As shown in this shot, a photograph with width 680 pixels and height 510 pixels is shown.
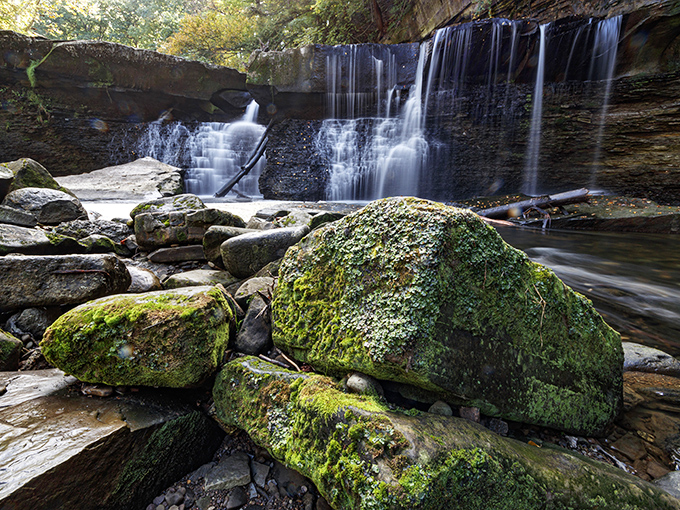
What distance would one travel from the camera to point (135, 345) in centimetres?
201

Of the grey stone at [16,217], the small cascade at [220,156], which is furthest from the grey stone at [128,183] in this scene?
the grey stone at [16,217]

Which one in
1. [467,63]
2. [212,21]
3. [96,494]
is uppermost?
[212,21]

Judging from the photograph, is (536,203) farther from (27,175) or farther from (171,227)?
(27,175)

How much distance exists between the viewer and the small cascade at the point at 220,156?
47.7 ft

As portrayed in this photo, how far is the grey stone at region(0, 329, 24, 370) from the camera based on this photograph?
2377mm

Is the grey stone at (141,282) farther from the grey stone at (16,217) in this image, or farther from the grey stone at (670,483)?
the grey stone at (670,483)

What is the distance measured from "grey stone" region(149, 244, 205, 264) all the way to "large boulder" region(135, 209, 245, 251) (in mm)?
185

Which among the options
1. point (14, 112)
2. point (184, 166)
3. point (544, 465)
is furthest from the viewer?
point (184, 166)

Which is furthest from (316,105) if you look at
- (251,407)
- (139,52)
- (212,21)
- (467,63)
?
(251,407)

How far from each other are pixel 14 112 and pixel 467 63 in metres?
19.9

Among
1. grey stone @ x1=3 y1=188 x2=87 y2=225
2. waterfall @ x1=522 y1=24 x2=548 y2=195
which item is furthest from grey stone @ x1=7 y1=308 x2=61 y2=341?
waterfall @ x1=522 y1=24 x2=548 y2=195

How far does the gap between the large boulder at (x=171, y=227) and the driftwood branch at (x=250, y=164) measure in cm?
872

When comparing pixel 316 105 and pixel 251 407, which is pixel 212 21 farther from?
pixel 251 407

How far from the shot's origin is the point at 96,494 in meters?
1.63
